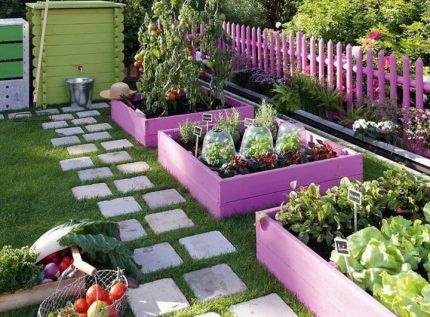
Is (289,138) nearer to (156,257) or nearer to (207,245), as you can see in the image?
(207,245)

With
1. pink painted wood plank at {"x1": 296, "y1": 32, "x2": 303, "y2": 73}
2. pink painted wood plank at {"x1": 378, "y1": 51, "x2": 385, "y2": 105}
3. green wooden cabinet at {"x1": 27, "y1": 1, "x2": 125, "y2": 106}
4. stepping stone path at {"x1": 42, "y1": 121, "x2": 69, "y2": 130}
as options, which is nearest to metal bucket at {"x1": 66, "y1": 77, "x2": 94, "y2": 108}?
green wooden cabinet at {"x1": 27, "y1": 1, "x2": 125, "y2": 106}

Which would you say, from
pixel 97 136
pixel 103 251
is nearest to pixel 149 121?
pixel 97 136

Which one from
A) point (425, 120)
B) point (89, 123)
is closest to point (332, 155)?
point (425, 120)

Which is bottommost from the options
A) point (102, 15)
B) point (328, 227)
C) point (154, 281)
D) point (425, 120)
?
point (154, 281)

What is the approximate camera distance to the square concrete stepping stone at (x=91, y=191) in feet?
17.1

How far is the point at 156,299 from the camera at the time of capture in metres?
3.49

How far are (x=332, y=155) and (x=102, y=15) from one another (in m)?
5.45

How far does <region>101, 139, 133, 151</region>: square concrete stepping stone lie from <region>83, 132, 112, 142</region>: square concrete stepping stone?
0.24 m

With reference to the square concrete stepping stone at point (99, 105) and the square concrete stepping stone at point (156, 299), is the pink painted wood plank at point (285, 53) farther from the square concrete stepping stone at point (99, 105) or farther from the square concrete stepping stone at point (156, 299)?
the square concrete stepping stone at point (156, 299)

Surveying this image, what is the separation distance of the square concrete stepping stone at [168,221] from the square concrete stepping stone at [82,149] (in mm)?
2157

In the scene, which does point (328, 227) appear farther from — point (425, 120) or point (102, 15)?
point (102, 15)

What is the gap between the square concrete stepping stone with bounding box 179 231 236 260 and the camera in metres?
4.05

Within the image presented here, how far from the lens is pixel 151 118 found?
683 centimetres

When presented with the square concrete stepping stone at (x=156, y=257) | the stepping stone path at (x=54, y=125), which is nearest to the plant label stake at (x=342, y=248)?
the square concrete stepping stone at (x=156, y=257)
